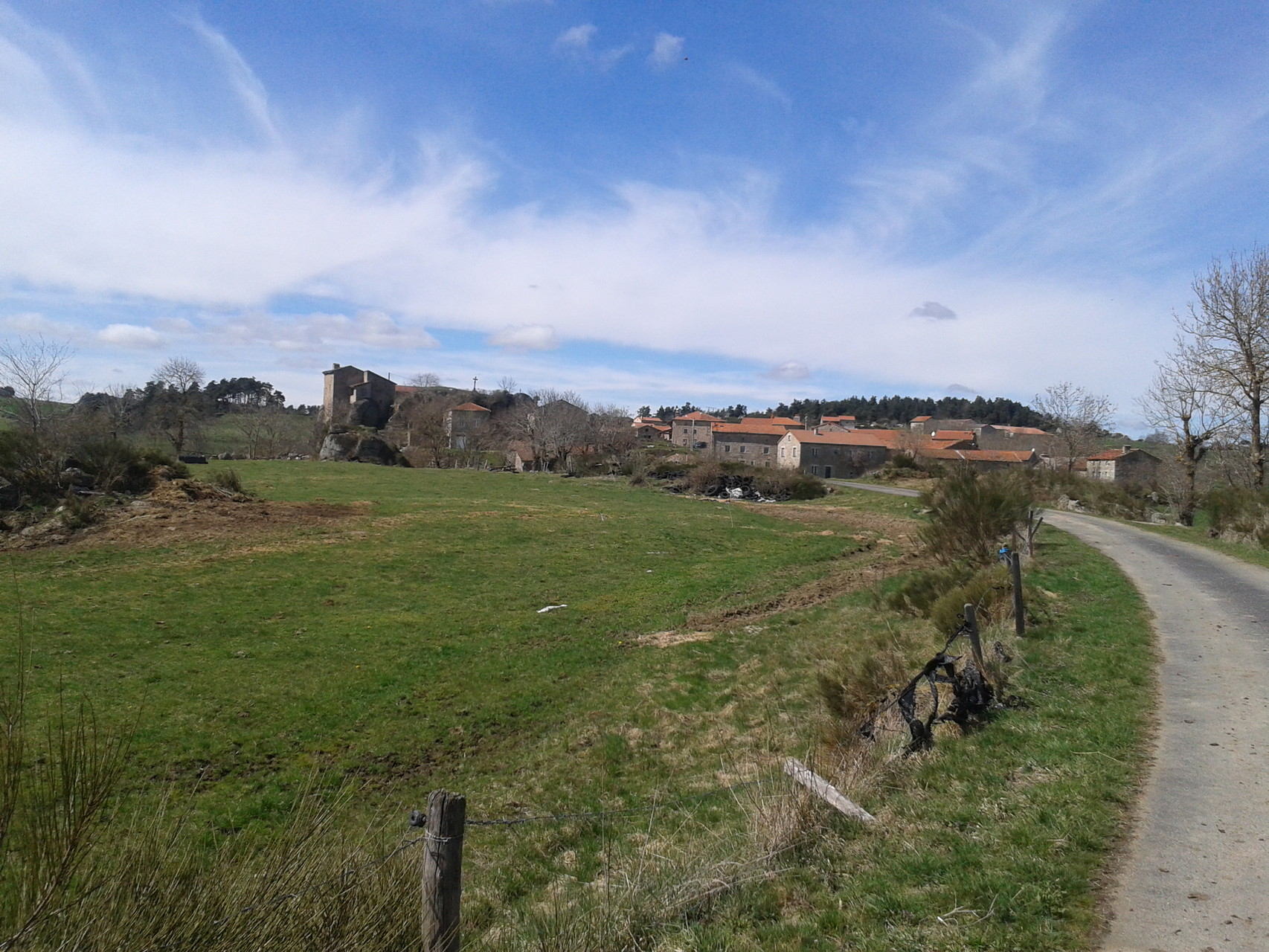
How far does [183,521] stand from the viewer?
23.7 m

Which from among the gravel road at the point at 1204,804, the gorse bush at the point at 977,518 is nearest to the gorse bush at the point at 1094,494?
the gorse bush at the point at 977,518

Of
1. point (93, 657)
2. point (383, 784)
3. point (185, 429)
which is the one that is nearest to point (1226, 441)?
point (383, 784)

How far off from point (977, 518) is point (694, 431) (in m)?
89.8

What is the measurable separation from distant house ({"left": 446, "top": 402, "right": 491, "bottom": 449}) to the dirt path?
8749 cm

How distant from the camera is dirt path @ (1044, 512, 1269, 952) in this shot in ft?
12.7

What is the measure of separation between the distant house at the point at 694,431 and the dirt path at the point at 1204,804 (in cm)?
9314

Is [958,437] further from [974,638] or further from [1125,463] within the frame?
[974,638]

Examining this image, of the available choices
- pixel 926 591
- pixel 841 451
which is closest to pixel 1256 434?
pixel 926 591

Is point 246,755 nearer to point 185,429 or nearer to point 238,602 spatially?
point 238,602

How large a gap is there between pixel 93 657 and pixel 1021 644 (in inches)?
576

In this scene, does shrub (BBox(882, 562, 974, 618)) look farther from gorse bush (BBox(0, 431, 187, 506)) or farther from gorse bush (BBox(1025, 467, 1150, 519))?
gorse bush (BBox(0, 431, 187, 506))

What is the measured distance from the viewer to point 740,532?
100 feet

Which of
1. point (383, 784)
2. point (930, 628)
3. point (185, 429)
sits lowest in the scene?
point (383, 784)

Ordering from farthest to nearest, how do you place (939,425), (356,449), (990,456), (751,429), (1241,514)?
(939,425), (751,429), (990,456), (356,449), (1241,514)
